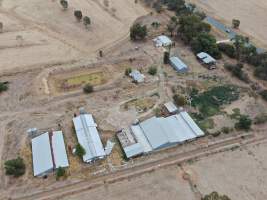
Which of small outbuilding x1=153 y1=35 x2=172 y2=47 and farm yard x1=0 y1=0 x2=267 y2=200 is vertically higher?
small outbuilding x1=153 y1=35 x2=172 y2=47

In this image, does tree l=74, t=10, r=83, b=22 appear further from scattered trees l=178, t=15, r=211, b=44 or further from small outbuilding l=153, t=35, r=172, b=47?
scattered trees l=178, t=15, r=211, b=44

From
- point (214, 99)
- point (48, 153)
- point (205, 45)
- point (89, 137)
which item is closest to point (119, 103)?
point (89, 137)

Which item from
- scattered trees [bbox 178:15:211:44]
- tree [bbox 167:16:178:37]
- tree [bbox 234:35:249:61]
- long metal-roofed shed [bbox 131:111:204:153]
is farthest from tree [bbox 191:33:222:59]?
long metal-roofed shed [bbox 131:111:204:153]

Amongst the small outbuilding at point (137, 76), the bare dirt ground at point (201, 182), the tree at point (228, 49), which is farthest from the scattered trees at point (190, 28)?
the bare dirt ground at point (201, 182)

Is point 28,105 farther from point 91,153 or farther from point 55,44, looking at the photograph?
point 55,44

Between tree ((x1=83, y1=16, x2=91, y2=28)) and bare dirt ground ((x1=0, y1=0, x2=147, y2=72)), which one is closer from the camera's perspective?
bare dirt ground ((x1=0, y1=0, x2=147, y2=72))

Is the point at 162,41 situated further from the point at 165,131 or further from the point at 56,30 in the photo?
the point at 165,131
